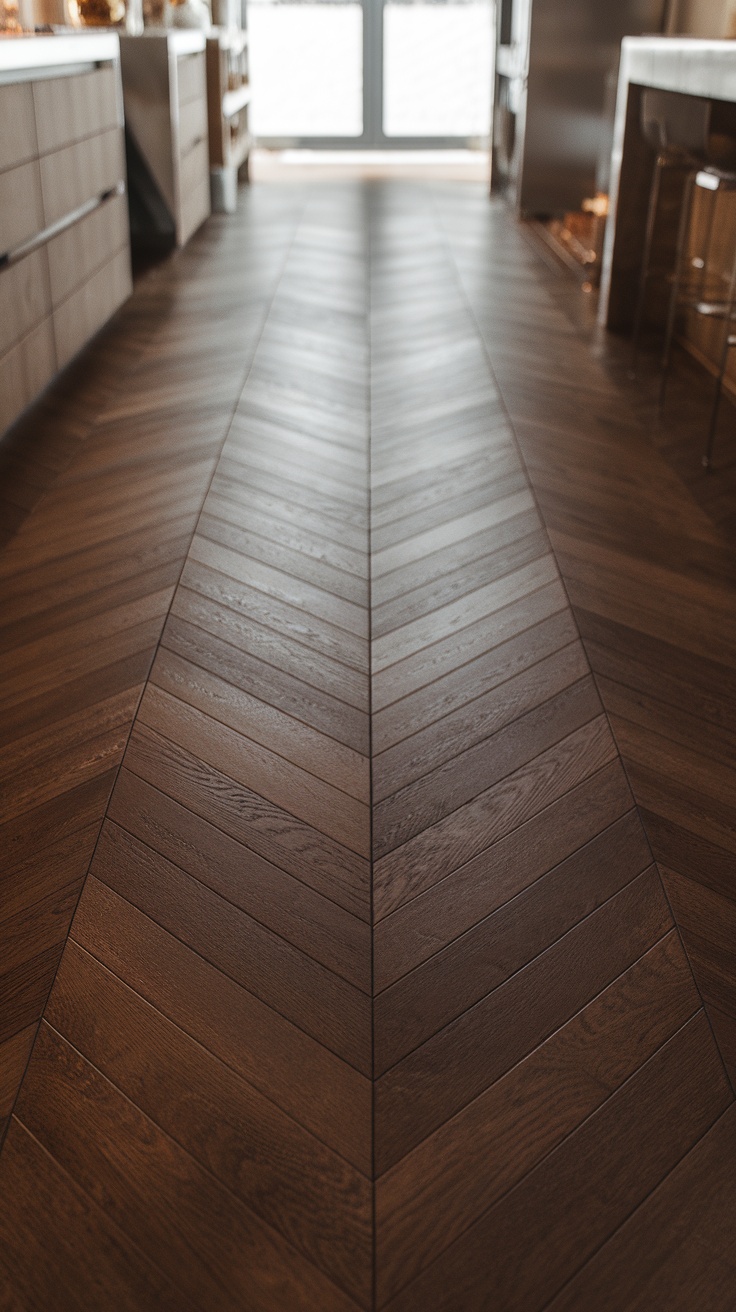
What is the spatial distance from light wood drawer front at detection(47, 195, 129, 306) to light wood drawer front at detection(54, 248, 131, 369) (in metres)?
0.03

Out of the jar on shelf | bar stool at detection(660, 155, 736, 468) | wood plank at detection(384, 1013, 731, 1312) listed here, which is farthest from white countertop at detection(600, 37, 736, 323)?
wood plank at detection(384, 1013, 731, 1312)

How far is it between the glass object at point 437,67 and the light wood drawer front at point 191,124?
11.9 ft

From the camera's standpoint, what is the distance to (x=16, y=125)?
260cm

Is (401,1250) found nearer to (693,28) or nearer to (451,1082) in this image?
(451,1082)

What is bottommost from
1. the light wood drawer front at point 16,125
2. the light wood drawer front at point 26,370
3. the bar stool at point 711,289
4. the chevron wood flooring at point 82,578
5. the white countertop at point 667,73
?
the chevron wood flooring at point 82,578

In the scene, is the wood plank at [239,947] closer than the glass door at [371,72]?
Yes

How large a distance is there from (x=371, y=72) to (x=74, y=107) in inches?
256

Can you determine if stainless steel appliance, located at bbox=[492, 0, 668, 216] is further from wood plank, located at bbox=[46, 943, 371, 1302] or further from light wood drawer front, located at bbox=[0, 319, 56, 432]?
wood plank, located at bbox=[46, 943, 371, 1302]

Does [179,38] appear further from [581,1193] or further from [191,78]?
[581,1193]

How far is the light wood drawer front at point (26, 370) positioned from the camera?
8.50 feet

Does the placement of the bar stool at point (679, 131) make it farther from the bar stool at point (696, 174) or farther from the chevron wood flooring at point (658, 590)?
the chevron wood flooring at point (658, 590)

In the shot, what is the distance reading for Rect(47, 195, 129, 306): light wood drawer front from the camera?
3.05 m

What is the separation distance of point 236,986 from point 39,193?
7.50ft

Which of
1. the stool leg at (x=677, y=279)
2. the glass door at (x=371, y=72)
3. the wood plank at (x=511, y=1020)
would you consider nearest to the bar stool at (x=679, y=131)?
the stool leg at (x=677, y=279)
